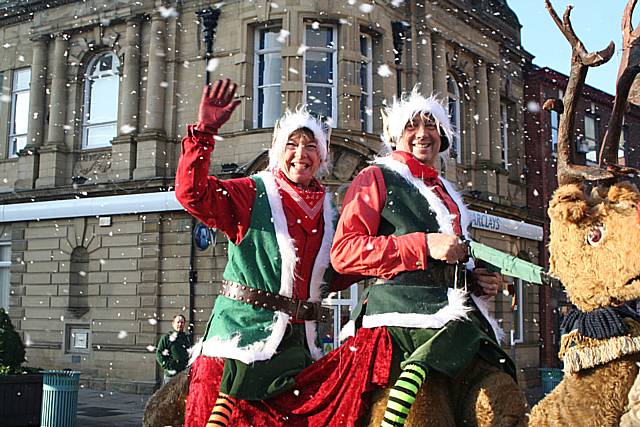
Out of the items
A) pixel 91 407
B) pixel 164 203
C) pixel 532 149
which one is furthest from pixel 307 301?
pixel 532 149

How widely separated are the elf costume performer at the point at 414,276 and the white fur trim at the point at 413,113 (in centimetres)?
13

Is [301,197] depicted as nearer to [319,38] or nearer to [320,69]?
[320,69]

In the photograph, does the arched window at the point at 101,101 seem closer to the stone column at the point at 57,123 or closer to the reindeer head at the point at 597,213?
the stone column at the point at 57,123

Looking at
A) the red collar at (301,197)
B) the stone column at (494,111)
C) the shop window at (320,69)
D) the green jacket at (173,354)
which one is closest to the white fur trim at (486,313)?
the red collar at (301,197)

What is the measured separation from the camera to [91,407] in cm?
1370

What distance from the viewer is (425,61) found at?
58.7 ft

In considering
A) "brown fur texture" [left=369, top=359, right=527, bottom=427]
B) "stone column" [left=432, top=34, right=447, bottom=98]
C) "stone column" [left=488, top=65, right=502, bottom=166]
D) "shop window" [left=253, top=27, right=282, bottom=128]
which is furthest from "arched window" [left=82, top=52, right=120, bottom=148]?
"brown fur texture" [left=369, top=359, right=527, bottom=427]

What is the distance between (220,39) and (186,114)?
1852 mm

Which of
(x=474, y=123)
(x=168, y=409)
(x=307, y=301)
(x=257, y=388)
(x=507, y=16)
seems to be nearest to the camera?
(x=257, y=388)

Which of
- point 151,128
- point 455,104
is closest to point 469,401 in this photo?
point 151,128

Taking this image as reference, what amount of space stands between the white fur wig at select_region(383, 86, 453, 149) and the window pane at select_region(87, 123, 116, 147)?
15.6m

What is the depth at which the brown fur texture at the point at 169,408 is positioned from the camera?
12.6ft

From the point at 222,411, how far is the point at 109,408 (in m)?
11.3

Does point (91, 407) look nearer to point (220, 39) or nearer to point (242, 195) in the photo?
point (220, 39)
